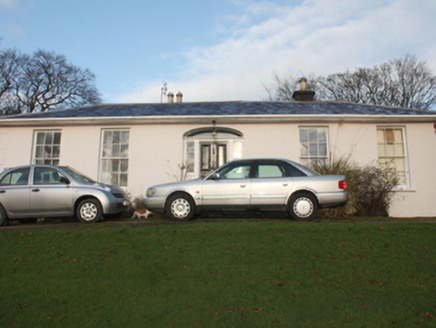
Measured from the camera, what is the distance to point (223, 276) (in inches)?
167

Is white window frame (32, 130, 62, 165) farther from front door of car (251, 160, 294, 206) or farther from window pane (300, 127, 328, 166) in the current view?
window pane (300, 127, 328, 166)

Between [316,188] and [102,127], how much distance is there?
7999mm

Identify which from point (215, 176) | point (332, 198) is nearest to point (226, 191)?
point (215, 176)

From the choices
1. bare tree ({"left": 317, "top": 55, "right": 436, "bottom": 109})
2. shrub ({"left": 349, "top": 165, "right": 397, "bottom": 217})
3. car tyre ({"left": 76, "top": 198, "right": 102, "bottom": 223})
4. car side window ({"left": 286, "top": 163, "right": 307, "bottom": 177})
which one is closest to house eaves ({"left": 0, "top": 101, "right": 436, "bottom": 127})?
shrub ({"left": 349, "top": 165, "right": 397, "bottom": 217})

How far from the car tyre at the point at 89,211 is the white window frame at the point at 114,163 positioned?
346 centimetres

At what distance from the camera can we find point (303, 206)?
25.0 feet

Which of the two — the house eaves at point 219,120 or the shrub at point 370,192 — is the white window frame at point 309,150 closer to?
the house eaves at point 219,120

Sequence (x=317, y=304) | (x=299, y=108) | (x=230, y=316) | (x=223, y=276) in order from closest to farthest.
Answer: (x=230, y=316) < (x=317, y=304) < (x=223, y=276) < (x=299, y=108)

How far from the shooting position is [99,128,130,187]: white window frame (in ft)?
38.6

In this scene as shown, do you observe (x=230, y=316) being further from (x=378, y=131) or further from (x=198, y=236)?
A: (x=378, y=131)

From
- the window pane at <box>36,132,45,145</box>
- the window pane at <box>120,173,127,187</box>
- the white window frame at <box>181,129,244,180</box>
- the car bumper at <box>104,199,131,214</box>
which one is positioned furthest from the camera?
the window pane at <box>36,132,45,145</box>

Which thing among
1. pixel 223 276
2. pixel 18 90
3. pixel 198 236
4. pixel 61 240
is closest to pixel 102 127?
pixel 61 240

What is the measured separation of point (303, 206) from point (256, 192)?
1.13 metres

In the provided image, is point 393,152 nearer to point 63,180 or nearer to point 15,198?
point 63,180
